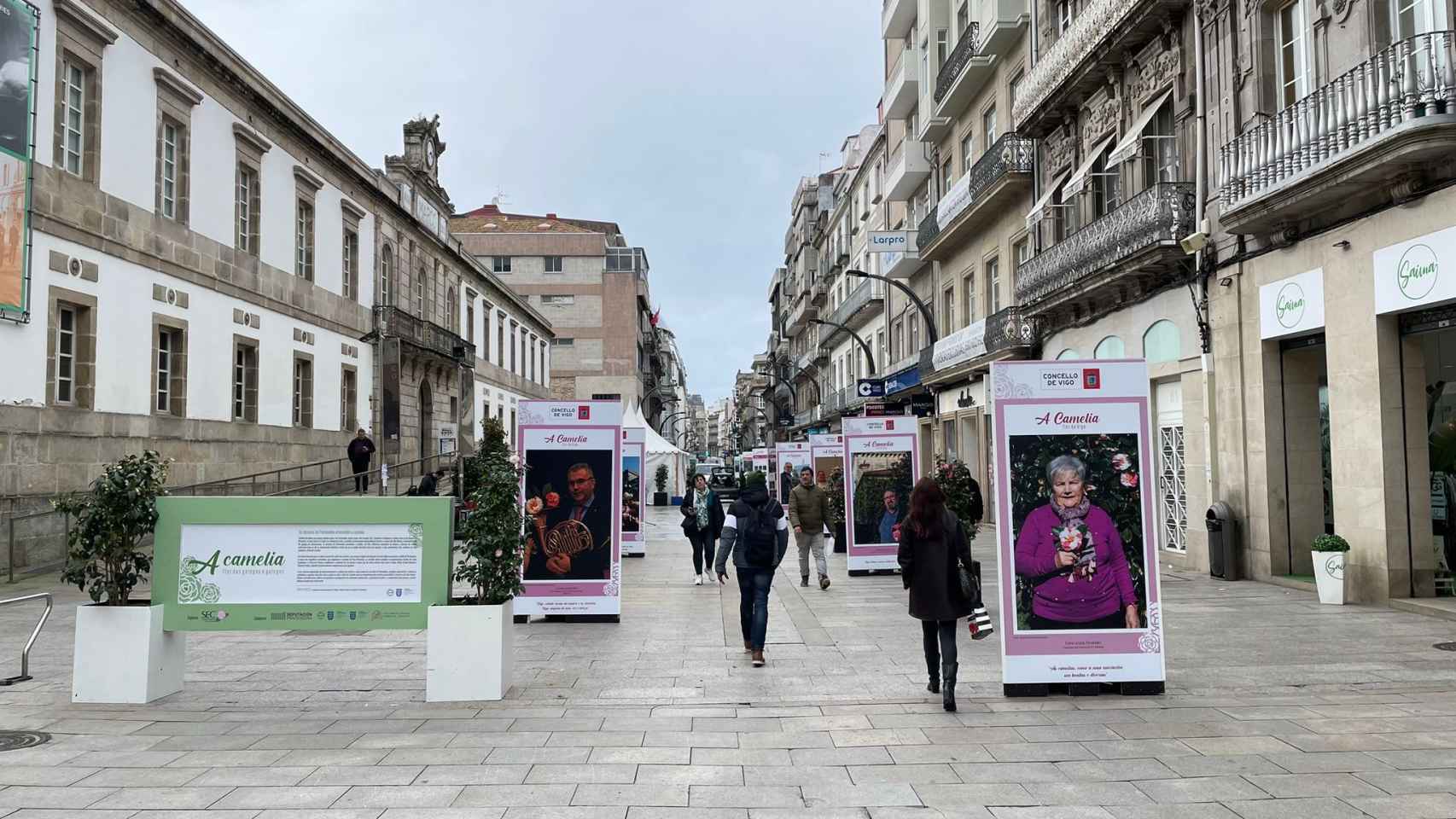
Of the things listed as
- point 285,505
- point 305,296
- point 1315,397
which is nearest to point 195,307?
point 305,296

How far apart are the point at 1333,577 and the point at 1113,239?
7420mm

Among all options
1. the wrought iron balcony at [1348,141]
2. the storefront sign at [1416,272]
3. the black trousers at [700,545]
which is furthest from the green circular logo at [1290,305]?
the black trousers at [700,545]

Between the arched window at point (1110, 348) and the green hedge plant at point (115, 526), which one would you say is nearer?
the green hedge plant at point (115, 526)

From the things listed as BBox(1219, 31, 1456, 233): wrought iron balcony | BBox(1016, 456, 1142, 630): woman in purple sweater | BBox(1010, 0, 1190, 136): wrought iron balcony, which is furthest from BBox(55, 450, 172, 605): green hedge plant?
BBox(1010, 0, 1190, 136): wrought iron balcony

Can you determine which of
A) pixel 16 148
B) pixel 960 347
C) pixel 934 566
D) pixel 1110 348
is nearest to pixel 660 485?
pixel 960 347

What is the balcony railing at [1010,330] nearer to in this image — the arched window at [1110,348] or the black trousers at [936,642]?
the arched window at [1110,348]

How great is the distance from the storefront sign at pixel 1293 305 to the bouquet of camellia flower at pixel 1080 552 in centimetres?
713

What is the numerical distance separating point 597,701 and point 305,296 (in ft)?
69.4

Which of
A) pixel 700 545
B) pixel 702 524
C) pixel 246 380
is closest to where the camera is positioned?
pixel 702 524

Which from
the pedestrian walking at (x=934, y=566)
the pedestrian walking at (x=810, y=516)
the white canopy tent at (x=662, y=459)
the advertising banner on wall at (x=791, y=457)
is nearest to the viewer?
the pedestrian walking at (x=934, y=566)

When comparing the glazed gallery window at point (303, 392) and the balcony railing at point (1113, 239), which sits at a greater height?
the balcony railing at point (1113, 239)

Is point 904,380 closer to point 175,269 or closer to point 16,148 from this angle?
point 175,269

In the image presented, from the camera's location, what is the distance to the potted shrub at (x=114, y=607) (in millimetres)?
7137

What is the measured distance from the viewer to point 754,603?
8781mm
